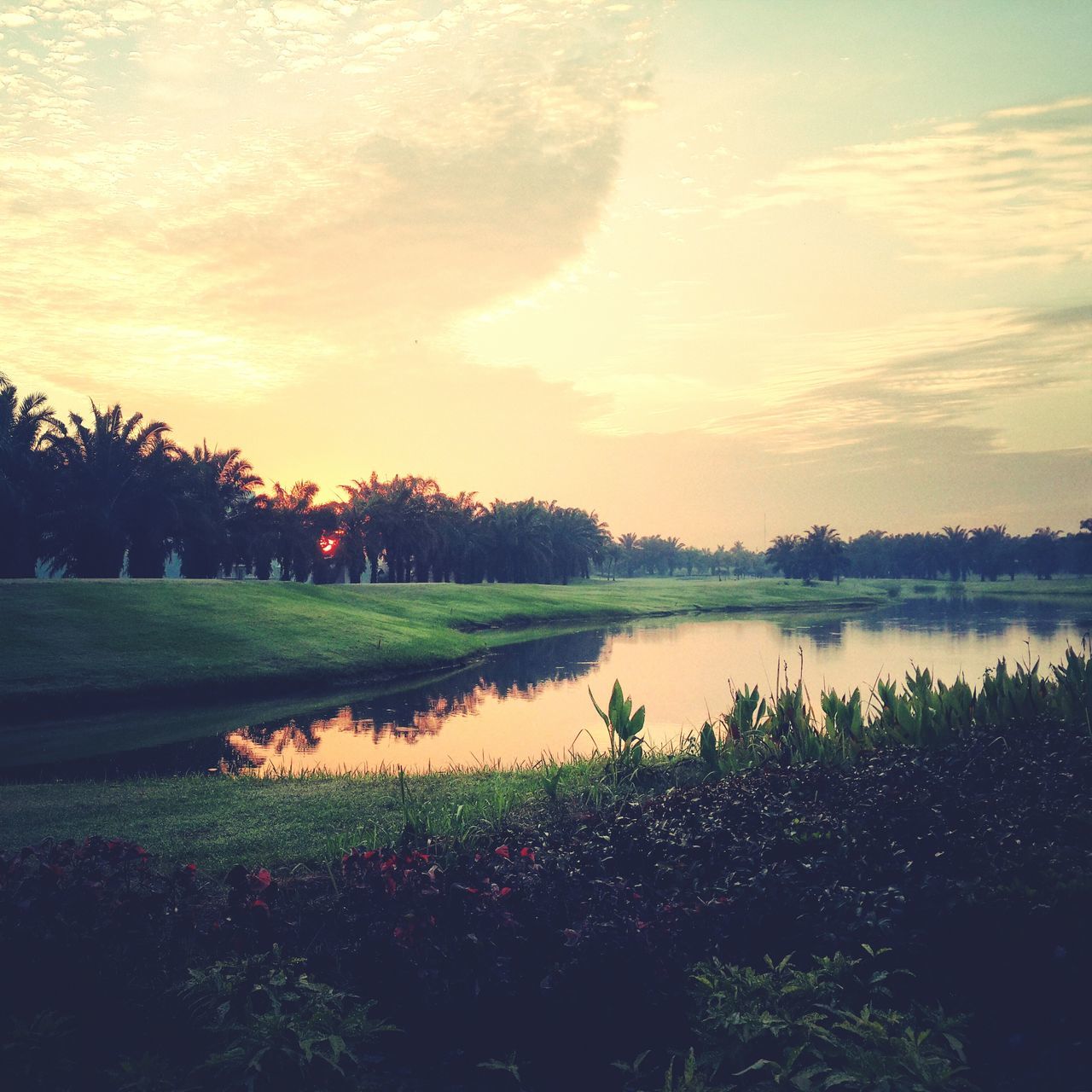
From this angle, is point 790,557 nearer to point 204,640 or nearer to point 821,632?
point 821,632

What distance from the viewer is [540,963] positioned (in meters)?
6.07

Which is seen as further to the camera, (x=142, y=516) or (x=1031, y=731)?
(x=142, y=516)

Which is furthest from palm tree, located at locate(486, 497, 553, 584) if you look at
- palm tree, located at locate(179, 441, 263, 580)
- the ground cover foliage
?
the ground cover foliage

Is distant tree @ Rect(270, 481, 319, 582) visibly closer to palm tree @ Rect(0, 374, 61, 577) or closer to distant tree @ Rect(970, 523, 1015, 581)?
palm tree @ Rect(0, 374, 61, 577)

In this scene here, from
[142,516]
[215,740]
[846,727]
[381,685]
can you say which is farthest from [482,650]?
[846,727]

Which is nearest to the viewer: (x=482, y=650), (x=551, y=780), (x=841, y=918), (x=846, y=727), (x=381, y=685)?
(x=841, y=918)

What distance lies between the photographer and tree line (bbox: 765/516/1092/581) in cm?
14762

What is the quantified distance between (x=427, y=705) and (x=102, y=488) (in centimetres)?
3326

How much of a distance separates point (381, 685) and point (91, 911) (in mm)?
25211

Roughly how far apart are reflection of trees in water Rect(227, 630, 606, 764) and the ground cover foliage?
13.0 meters

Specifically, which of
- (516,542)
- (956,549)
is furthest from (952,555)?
(516,542)

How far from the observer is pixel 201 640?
3164 cm

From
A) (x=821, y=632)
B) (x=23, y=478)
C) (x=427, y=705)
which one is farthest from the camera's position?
(x=821, y=632)

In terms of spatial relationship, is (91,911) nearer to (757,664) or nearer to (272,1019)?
(272,1019)
